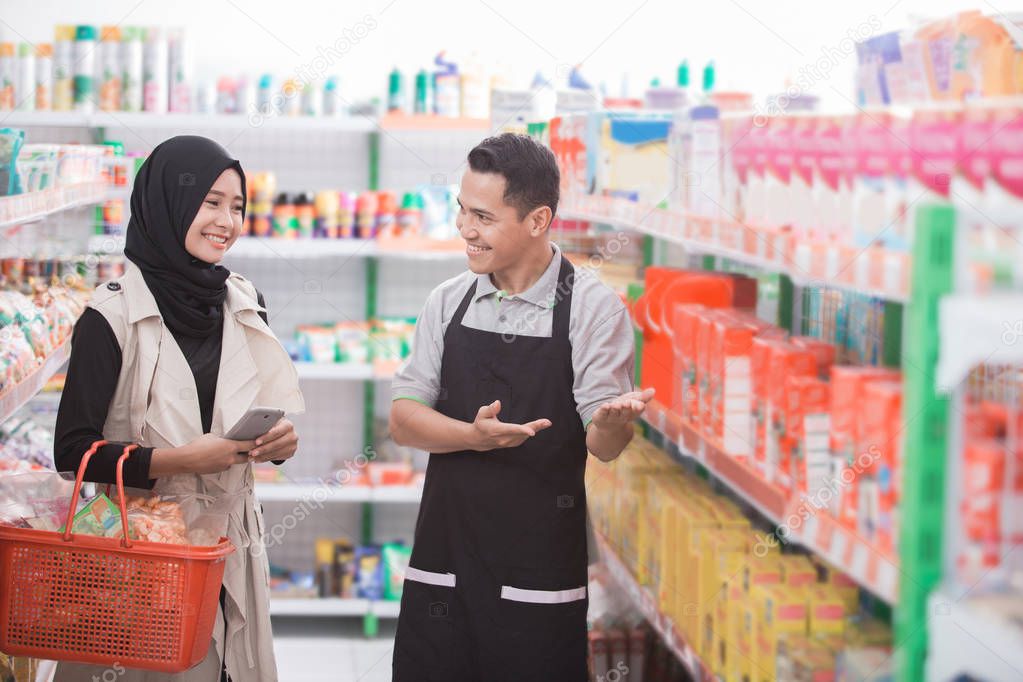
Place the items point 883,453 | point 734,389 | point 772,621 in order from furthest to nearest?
1. point 734,389
2. point 772,621
3. point 883,453

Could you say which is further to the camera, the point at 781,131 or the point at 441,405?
the point at 441,405

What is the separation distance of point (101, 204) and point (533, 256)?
11.4 feet

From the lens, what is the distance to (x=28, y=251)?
4434mm

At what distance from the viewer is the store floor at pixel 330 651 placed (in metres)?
5.29

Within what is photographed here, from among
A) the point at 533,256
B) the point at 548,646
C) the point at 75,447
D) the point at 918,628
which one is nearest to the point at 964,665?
the point at 918,628

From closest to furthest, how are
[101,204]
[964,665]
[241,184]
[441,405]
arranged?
[964,665] < [241,184] < [441,405] < [101,204]

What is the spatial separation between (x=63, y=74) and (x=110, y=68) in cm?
23

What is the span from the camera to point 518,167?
2.69m

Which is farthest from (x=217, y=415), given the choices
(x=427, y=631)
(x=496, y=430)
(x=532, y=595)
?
(x=532, y=595)

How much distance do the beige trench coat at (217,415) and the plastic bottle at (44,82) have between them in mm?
3446

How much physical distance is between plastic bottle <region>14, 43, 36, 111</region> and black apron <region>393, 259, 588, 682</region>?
12.2 feet

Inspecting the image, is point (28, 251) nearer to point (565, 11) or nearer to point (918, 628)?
point (565, 11)

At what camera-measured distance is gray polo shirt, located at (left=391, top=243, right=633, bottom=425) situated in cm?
269

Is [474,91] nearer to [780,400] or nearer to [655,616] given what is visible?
[655,616]
